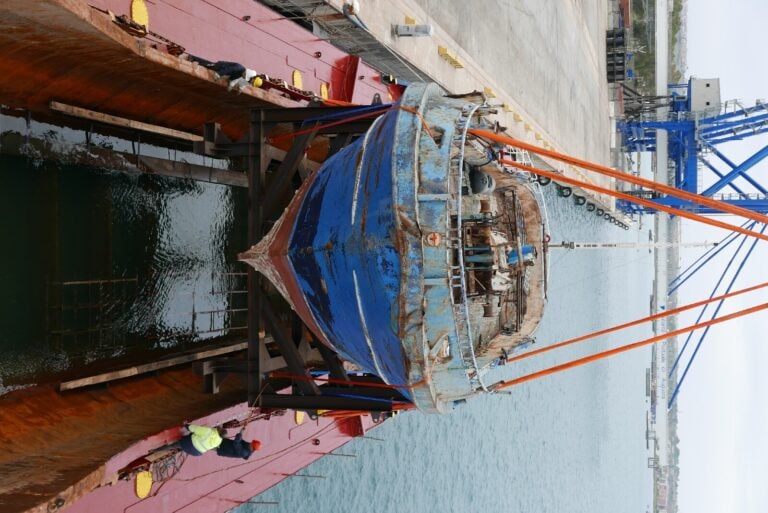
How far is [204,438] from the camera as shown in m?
8.64

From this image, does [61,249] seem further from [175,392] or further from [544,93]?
[544,93]

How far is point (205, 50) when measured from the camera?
10.3 metres

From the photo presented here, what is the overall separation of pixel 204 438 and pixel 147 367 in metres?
2.49

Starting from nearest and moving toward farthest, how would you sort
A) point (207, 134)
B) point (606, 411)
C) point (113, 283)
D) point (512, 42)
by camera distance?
point (207, 134) < point (113, 283) < point (512, 42) < point (606, 411)

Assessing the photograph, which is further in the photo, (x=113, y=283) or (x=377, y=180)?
(x=113, y=283)

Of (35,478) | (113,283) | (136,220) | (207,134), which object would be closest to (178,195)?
(136,220)

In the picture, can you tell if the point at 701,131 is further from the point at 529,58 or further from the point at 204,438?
the point at 204,438

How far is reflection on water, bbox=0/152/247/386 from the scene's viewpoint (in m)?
9.80

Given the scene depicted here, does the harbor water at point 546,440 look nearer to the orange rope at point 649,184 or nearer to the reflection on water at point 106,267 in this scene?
the reflection on water at point 106,267

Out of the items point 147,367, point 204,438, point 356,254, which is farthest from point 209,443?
point 356,254

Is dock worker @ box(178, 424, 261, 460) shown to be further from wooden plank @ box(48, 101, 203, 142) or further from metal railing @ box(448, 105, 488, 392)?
wooden plank @ box(48, 101, 203, 142)

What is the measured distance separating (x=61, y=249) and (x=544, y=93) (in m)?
26.2

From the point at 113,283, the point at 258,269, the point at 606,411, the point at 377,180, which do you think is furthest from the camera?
the point at 606,411

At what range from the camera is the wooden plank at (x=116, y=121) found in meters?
9.62
